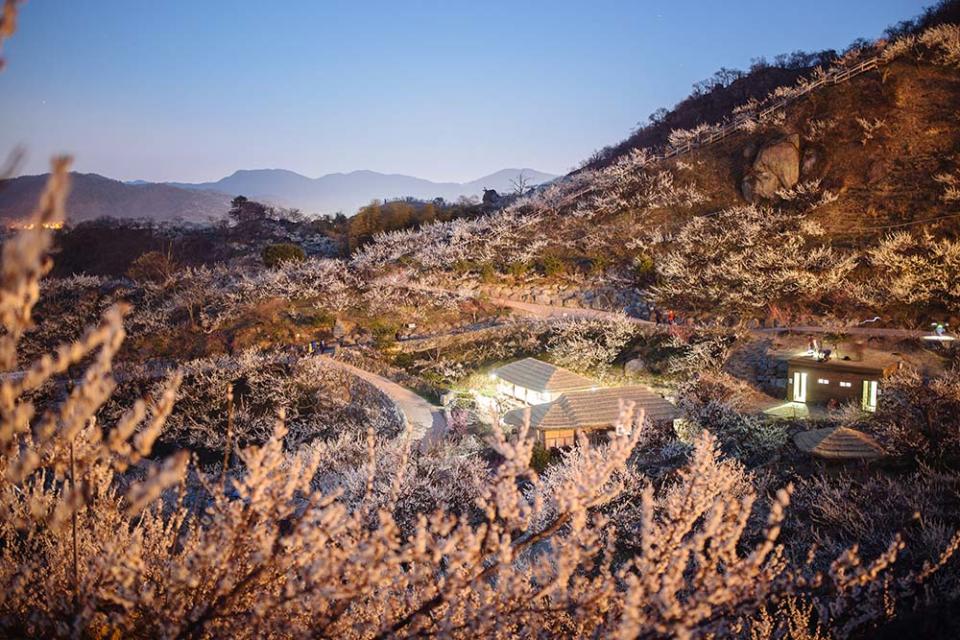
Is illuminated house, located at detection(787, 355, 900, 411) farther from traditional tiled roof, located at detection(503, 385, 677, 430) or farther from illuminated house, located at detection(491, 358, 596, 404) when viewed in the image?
illuminated house, located at detection(491, 358, 596, 404)

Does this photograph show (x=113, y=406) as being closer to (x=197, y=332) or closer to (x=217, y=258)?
(x=197, y=332)

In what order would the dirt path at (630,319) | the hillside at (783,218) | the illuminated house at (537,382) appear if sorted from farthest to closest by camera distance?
the hillside at (783,218) < the dirt path at (630,319) < the illuminated house at (537,382)

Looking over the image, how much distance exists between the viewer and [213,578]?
307cm

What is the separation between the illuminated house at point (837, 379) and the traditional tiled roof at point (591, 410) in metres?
3.47

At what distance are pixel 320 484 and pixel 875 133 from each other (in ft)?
104

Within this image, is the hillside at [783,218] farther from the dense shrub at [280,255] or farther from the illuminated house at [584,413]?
the illuminated house at [584,413]

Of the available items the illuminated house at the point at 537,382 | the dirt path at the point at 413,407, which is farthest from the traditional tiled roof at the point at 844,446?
the dirt path at the point at 413,407

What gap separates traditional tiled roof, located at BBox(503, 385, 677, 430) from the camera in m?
12.8

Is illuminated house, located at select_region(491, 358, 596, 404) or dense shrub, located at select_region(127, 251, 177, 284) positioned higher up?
dense shrub, located at select_region(127, 251, 177, 284)

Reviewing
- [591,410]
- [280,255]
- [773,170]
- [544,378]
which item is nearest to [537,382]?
[544,378]

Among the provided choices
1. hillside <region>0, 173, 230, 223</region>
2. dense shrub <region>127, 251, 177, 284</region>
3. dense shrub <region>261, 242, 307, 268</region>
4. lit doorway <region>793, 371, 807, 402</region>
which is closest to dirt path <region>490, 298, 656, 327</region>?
lit doorway <region>793, 371, 807, 402</region>

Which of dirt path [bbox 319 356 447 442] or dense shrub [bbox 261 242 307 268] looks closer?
dirt path [bbox 319 356 447 442]

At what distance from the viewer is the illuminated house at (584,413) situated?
502 inches

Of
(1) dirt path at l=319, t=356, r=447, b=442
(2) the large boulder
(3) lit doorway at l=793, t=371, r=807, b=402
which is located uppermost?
(2) the large boulder
